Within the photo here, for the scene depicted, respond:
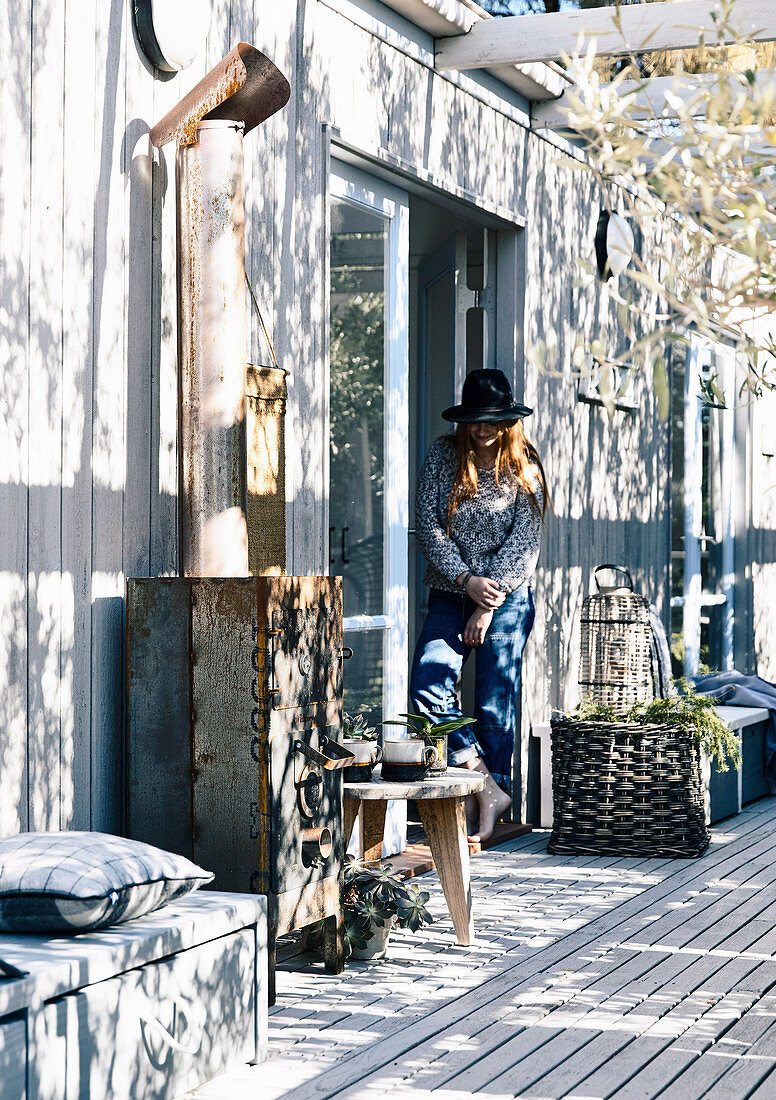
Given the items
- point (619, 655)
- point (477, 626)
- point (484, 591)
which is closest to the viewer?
point (484, 591)

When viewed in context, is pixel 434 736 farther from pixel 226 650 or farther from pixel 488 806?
pixel 488 806

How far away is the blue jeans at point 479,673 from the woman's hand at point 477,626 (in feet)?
0.18

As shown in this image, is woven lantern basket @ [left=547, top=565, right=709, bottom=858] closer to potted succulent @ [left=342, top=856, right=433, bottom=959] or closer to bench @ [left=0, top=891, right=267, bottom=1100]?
potted succulent @ [left=342, top=856, right=433, bottom=959]

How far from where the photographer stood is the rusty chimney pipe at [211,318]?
3.50m

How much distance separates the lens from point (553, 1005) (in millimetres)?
3389

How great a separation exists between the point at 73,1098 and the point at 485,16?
167 inches

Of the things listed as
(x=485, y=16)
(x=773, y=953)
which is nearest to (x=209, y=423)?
(x=773, y=953)

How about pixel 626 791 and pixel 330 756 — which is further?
pixel 626 791

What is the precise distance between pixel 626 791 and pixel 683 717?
1.25ft

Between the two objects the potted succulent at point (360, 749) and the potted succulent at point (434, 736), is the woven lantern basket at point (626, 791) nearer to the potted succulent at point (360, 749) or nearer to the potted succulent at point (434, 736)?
the potted succulent at point (434, 736)

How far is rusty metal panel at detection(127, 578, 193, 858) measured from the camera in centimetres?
330

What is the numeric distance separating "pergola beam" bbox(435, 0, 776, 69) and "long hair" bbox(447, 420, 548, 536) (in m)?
1.33

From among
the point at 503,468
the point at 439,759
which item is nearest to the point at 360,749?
the point at 439,759

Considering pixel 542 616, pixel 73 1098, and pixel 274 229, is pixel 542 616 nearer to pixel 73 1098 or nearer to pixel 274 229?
pixel 274 229
